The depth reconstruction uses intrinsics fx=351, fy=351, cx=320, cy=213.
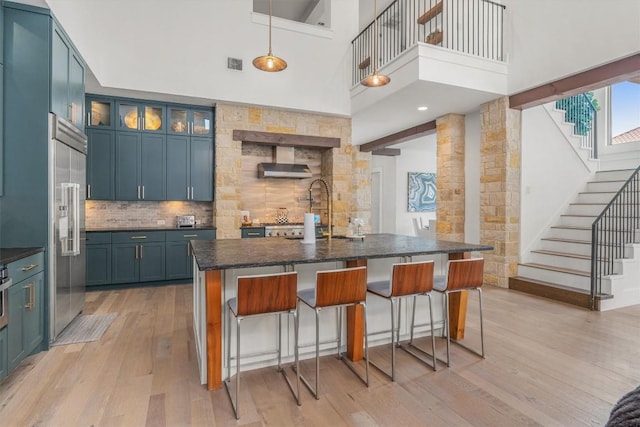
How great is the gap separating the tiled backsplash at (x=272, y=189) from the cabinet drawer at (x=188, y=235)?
1.00 meters

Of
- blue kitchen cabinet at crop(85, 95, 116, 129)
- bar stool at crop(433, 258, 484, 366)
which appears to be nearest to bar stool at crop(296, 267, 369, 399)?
bar stool at crop(433, 258, 484, 366)

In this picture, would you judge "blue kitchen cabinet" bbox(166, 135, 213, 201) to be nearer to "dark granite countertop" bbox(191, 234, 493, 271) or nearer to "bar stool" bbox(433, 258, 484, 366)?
"dark granite countertop" bbox(191, 234, 493, 271)

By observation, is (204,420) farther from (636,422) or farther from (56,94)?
(56,94)

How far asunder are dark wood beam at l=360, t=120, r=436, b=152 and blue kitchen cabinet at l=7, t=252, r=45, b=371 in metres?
6.46

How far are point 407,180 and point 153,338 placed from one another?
29.2ft

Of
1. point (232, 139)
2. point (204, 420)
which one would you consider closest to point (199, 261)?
point (204, 420)

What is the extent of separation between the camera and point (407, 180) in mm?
10789

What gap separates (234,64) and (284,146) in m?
1.58

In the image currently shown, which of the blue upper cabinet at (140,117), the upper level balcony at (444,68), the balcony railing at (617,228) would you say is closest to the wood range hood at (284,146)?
the upper level balcony at (444,68)

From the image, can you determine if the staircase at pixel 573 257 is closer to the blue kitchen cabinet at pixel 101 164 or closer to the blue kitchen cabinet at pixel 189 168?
the blue kitchen cabinet at pixel 189 168

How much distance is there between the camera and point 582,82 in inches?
171

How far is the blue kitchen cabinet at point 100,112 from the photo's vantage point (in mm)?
5270

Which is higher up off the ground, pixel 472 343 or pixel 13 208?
pixel 13 208

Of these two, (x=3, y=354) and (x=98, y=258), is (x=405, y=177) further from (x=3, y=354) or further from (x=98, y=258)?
(x=3, y=354)
